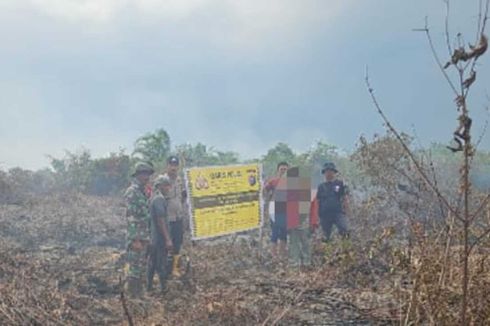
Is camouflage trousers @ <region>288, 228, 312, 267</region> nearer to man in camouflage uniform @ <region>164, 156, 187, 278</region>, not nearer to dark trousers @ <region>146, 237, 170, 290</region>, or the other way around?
man in camouflage uniform @ <region>164, 156, 187, 278</region>

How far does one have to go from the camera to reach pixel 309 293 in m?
6.59

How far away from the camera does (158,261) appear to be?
26.1 ft

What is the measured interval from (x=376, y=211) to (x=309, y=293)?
631 centimetres

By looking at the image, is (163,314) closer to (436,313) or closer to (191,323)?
(191,323)

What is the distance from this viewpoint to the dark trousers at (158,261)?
7879mm

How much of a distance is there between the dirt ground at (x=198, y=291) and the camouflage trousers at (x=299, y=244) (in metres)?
0.27

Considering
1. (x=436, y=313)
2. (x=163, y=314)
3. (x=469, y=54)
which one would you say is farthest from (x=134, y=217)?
(x=469, y=54)

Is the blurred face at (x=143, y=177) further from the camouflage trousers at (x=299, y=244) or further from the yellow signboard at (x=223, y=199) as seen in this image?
the camouflage trousers at (x=299, y=244)

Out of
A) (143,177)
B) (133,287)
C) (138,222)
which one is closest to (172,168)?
(143,177)

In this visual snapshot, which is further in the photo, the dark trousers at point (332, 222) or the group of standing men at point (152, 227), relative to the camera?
the dark trousers at point (332, 222)

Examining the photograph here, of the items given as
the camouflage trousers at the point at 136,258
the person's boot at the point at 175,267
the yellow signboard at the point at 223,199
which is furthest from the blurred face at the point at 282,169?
the camouflage trousers at the point at 136,258

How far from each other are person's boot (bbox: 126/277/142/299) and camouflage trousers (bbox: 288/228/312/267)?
2711 mm

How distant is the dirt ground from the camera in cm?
573

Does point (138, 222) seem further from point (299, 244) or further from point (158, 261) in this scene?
point (299, 244)
